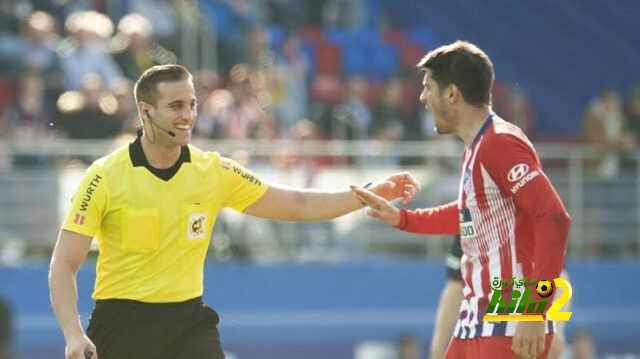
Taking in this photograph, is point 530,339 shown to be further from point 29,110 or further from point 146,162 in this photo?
point 29,110

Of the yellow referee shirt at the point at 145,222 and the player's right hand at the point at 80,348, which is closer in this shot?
the player's right hand at the point at 80,348

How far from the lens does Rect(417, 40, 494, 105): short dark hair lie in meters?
6.51

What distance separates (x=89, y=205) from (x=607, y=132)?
10.2 meters

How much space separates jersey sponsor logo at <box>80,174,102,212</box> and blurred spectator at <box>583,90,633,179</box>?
9.47m

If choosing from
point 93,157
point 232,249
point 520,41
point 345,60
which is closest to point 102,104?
point 93,157

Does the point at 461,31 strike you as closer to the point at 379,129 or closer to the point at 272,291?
the point at 379,129

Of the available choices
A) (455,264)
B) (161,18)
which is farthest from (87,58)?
(455,264)

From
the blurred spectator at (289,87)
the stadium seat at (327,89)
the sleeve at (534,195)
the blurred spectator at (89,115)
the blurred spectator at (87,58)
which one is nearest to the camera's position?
the sleeve at (534,195)

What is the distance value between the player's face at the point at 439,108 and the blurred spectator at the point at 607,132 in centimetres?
938

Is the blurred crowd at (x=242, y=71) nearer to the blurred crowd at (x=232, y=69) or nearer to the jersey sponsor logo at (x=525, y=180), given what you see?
the blurred crowd at (x=232, y=69)

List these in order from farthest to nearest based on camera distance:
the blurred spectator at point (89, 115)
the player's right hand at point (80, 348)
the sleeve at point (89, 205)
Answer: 1. the blurred spectator at point (89, 115)
2. the sleeve at point (89, 205)
3. the player's right hand at point (80, 348)

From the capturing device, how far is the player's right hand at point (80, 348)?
22.1 feet

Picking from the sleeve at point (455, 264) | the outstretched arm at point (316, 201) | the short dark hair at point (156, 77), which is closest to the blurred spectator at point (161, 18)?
the sleeve at point (455, 264)

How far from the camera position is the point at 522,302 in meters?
6.24
